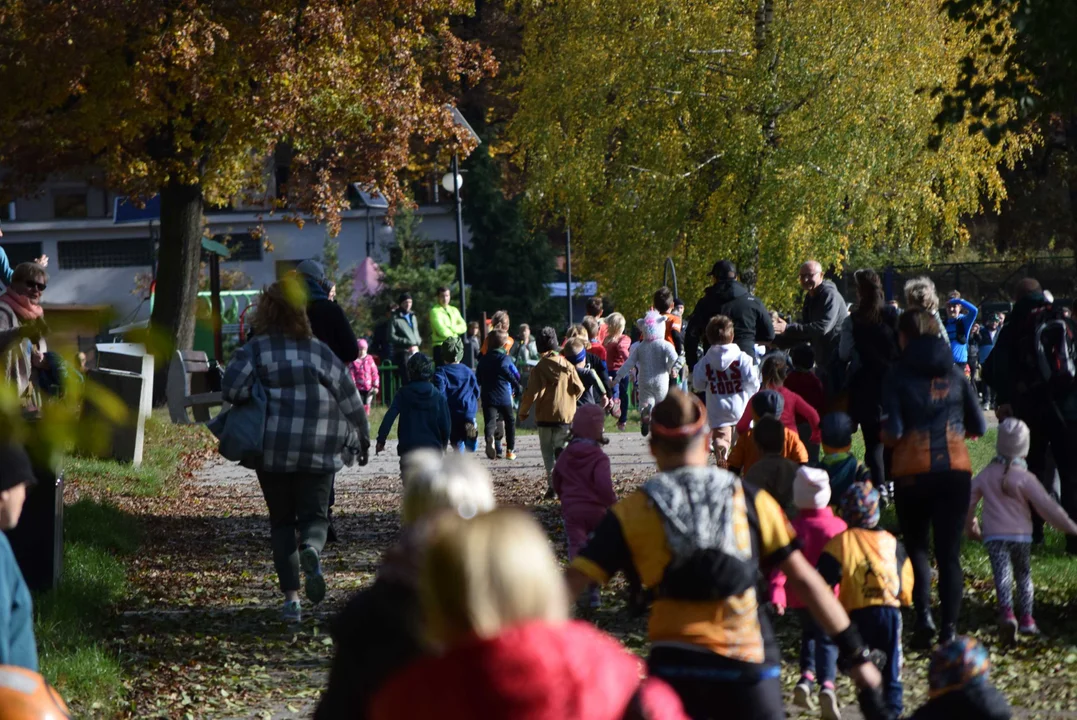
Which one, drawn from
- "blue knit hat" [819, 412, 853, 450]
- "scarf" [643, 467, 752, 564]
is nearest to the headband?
"scarf" [643, 467, 752, 564]

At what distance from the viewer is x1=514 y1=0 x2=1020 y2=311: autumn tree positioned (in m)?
26.1

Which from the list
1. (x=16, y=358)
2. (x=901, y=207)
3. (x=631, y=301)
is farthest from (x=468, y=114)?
(x=16, y=358)

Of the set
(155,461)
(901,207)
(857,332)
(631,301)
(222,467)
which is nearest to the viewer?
(857,332)

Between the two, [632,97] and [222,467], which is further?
[632,97]

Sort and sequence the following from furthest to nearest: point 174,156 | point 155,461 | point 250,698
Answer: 1. point 174,156
2. point 155,461
3. point 250,698

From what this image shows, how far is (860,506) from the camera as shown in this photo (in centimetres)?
652

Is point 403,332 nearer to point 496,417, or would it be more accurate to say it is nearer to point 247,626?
point 496,417

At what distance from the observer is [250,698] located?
7.44m

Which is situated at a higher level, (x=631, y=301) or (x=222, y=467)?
(x=631, y=301)

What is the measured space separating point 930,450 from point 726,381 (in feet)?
16.0

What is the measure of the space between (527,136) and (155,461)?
49.5 ft

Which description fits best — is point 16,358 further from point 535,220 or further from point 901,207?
point 535,220

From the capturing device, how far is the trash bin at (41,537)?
28.1 feet

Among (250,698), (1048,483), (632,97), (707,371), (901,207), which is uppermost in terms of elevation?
(632,97)
